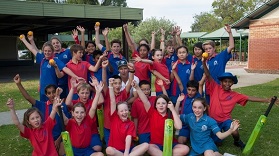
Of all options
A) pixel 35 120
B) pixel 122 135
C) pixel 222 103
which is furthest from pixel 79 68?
pixel 222 103

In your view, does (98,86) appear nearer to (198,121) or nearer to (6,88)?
(198,121)

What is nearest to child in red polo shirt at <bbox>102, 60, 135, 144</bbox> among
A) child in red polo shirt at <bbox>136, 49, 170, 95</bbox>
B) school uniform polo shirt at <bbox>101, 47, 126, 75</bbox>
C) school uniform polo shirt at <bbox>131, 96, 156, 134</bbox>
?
school uniform polo shirt at <bbox>131, 96, 156, 134</bbox>

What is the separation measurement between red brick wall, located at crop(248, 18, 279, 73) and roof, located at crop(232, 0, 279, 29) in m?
0.30

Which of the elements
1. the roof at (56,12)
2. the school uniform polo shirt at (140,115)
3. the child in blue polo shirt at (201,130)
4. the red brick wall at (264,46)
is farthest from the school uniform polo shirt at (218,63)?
the red brick wall at (264,46)

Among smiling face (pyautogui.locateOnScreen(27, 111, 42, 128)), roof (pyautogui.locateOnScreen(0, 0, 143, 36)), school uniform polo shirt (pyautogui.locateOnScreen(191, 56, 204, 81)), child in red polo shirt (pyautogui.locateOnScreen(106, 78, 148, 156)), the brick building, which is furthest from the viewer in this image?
the brick building

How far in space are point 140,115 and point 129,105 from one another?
354 mm

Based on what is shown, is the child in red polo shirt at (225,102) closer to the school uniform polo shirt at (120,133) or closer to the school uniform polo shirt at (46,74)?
the school uniform polo shirt at (120,133)

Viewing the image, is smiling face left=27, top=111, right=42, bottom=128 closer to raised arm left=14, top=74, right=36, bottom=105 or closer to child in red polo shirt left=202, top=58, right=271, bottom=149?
raised arm left=14, top=74, right=36, bottom=105

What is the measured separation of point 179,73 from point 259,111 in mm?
3086

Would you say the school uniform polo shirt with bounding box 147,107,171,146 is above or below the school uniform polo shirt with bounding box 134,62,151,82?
below

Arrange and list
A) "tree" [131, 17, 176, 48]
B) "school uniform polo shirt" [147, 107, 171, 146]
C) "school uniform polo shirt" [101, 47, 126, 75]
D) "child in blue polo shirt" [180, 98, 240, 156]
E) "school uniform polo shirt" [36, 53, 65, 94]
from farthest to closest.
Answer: "tree" [131, 17, 176, 48] → "school uniform polo shirt" [101, 47, 126, 75] → "school uniform polo shirt" [36, 53, 65, 94] → "school uniform polo shirt" [147, 107, 171, 146] → "child in blue polo shirt" [180, 98, 240, 156]

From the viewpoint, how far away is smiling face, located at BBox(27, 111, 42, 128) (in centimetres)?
378

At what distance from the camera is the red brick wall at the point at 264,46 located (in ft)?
55.4

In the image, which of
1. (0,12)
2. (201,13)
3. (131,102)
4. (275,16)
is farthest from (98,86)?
(201,13)
